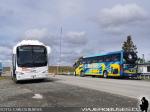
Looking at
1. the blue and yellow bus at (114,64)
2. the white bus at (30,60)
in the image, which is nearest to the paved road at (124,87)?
the white bus at (30,60)

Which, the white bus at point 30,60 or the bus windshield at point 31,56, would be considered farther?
the bus windshield at point 31,56

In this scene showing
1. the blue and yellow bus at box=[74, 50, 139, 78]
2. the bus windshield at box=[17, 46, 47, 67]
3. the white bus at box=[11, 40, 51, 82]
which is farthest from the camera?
the blue and yellow bus at box=[74, 50, 139, 78]

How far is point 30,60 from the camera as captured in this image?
26.2 metres

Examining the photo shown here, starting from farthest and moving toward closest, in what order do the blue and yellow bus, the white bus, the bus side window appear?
1. the bus side window
2. the blue and yellow bus
3. the white bus

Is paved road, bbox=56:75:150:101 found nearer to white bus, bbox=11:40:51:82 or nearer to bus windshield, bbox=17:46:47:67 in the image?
white bus, bbox=11:40:51:82

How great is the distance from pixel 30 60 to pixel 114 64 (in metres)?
13.9

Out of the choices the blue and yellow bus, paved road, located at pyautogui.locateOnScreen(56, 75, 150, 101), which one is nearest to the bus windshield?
paved road, located at pyautogui.locateOnScreen(56, 75, 150, 101)

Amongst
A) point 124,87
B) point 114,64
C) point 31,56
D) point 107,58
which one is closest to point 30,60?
point 31,56

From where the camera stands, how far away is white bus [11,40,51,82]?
25.8 metres

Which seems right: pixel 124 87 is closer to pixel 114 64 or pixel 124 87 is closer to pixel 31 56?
pixel 31 56

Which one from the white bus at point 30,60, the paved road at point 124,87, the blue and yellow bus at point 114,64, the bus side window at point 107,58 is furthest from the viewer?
the bus side window at point 107,58

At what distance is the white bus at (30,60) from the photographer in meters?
25.8

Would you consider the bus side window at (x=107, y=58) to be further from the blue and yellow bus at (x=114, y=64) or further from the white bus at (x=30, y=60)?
the white bus at (x=30, y=60)

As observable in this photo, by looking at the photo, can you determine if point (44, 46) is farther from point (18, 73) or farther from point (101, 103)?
point (101, 103)
